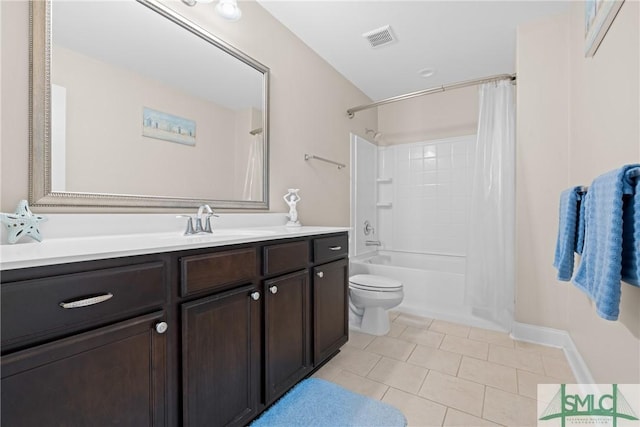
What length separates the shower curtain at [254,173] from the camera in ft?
6.13

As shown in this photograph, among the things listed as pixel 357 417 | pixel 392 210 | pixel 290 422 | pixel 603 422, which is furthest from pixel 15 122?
pixel 392 210

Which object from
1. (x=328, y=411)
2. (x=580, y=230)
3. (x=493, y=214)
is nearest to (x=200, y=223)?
(x=328, y=411)

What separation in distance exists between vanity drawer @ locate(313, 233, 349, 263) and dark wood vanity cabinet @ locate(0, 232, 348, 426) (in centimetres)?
11

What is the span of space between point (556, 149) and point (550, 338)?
1.39m

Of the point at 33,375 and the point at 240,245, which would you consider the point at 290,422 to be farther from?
the point at 33,375

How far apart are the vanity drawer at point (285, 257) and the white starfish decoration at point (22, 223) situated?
81cm

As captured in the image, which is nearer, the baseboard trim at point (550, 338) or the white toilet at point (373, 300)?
the baseboard trim at point (550, 338)

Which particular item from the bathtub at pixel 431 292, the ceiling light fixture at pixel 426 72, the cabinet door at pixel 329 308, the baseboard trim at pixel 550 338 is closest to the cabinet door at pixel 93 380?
the cabinet door at pixel 329 308

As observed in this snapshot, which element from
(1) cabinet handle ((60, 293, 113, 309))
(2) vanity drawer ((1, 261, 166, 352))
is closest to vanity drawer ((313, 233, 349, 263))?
(2) vanity drawer ((1, 261, 166, 352))

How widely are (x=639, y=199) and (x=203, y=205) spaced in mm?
1708

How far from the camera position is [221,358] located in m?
1.09

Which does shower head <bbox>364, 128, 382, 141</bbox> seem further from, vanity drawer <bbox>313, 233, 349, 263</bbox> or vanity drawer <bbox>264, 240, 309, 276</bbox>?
vanity drawer <bbox>264, 240, 309, 276</bbox>

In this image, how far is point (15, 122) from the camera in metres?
0.99

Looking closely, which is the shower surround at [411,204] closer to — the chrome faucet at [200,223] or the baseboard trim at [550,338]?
the baseboard trim at [550,338]
